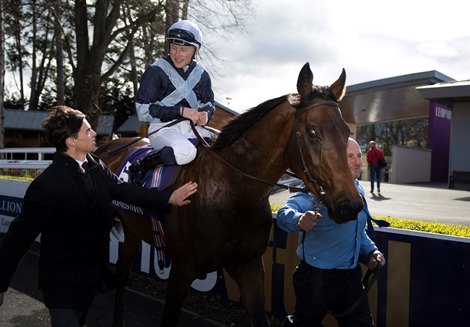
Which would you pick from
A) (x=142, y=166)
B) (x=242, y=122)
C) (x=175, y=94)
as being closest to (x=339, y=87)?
(x=242, y=122)

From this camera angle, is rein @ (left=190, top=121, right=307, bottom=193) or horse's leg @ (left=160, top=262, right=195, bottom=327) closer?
rein @ (left=190, top=121, right=307, bottom=193)

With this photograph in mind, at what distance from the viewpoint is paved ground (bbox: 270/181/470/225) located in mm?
10939

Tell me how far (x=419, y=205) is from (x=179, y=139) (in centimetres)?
1184

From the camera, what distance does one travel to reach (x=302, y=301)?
9.71 feet

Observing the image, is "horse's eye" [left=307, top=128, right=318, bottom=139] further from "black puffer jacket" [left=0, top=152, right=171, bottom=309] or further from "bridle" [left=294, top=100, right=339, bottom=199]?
"black puffer jacket" [left=0, top=152, right=171, bottom=309]

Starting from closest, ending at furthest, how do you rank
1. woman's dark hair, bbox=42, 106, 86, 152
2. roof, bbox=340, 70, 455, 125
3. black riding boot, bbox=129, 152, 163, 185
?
woman's dark hair, bbox=42, 106, 86, 152 → black riding boot, bbox=129, 152, 163, 185 → roof, bbox=340, 70, 455, 125

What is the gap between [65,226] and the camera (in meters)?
2.55

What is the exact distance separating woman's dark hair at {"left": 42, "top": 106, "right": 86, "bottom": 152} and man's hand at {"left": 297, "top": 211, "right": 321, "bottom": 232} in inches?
57.1

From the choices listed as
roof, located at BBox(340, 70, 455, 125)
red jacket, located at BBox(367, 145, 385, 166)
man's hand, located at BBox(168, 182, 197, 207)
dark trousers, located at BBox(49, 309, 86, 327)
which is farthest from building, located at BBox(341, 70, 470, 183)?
dark trousers, located at BBox(49, 309, 86, 327)

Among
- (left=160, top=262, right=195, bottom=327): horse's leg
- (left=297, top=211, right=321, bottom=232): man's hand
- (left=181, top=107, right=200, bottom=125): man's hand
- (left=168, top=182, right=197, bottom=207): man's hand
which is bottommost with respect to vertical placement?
(left=160, top=262, right=195, bottom=327): horse's leg

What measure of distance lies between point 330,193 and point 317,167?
0.18 m

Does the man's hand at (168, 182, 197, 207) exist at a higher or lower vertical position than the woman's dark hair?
lower

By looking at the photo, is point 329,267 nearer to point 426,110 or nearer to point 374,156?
point 374,156

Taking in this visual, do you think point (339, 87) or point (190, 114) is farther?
point (190, 114)
